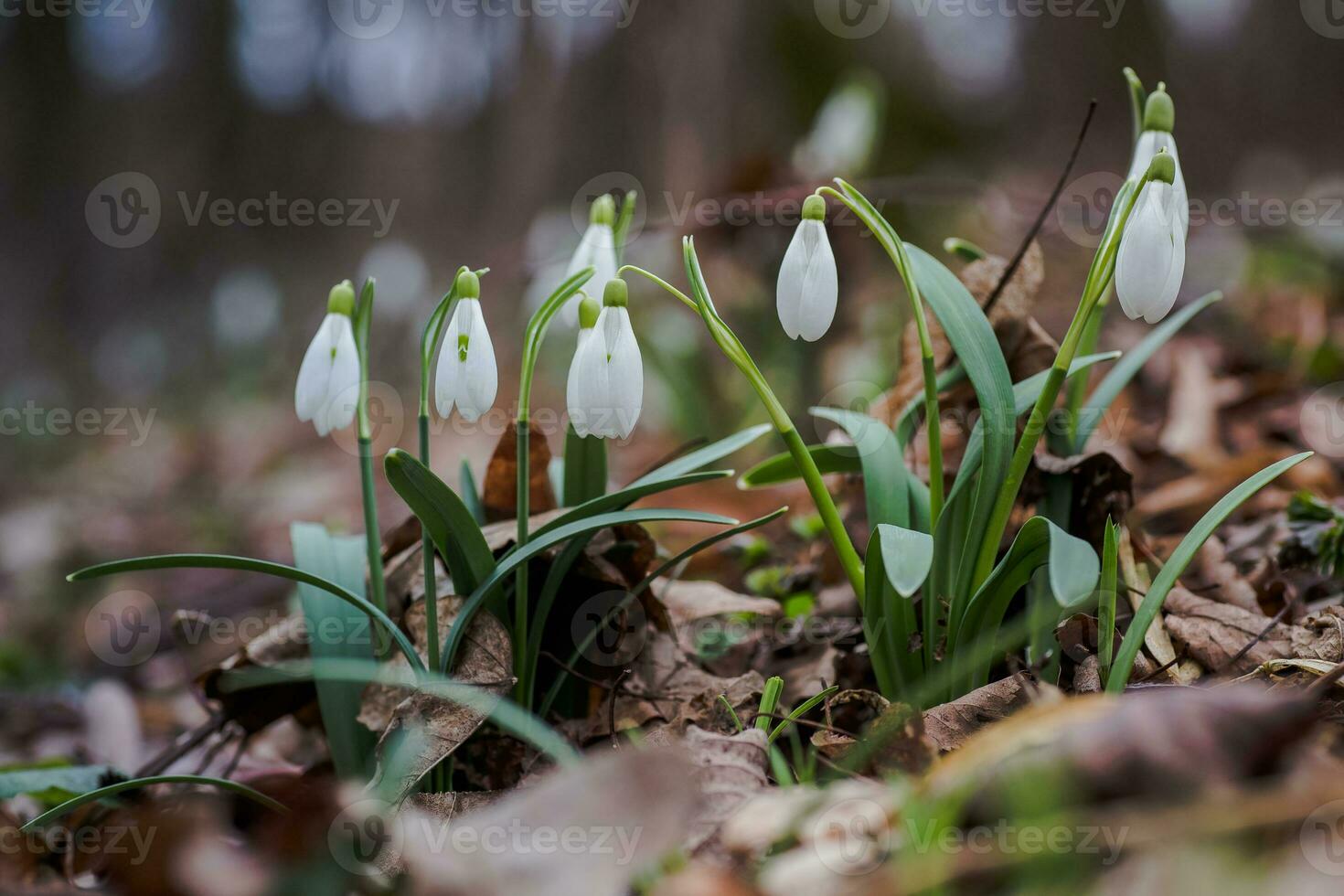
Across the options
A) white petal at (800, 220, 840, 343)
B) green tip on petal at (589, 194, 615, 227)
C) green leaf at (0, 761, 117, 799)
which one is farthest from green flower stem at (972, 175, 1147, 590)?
green leaf at (0, 761, 117, 799)

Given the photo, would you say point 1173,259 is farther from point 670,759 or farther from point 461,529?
point 461,529

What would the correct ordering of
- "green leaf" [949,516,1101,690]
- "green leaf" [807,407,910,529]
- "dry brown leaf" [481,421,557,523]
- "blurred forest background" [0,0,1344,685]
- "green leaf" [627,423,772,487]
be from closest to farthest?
"green leaf" [949,516,1101,690]
"green leaf" [807,407,910,529]
"green leaf" [627,423,772,487]
"dry brown leaf" [481,421,557,523]
"blurred forest background" [0,0,1344,685]

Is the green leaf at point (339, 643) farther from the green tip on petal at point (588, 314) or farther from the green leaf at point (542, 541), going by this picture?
the green tip on petal at point (588, 314)

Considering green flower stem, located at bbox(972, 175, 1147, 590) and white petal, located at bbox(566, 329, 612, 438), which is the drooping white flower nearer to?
white petal, located at bbox(566, 329, 612, 438)

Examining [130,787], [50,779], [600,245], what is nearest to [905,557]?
[600,245]

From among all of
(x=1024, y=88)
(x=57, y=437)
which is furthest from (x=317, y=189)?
(x=1024, y=88)

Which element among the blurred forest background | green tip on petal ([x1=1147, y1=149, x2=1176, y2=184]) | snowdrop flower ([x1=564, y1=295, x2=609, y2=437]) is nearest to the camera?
green tip on petal ([x1=1147, y1=149, x2=1176, y2=184])
